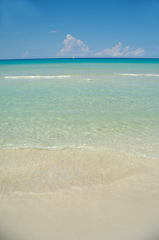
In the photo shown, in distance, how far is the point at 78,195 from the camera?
3180 mm

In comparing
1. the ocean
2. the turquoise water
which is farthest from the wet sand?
the turquoise water

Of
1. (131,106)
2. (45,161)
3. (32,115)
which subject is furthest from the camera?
(131,106)

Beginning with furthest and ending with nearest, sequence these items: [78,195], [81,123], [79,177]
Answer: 1. [81,123]
2. [79,177]
3. [78,195]

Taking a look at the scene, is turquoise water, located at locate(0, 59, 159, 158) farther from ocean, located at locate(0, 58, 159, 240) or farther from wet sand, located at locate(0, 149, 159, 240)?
wet sand, located at locate(0, 149, 159, 240)

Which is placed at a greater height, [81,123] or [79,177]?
[81,123]

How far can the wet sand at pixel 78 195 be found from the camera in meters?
2.54

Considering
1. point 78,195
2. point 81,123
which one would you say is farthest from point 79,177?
point 81,123

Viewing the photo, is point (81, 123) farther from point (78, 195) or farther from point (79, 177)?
point (78, 195)

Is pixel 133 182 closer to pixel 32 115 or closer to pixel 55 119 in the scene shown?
pixel 55 119

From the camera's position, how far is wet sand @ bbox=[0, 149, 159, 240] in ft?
8.34

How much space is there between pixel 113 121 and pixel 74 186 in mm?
4007

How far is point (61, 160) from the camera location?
168 inches

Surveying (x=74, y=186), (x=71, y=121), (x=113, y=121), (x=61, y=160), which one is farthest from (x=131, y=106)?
(x=74, y=186)

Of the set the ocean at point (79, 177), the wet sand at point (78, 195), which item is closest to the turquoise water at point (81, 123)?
the ocean at point (79, 177)
